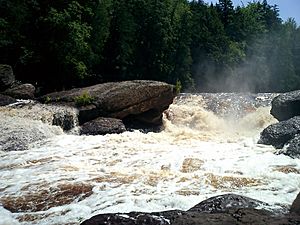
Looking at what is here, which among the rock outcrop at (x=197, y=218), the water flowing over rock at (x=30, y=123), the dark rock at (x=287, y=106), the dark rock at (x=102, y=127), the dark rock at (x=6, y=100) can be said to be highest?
the rock outcrop at (x=197, y=218)

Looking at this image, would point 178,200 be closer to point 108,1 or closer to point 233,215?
point 233,215

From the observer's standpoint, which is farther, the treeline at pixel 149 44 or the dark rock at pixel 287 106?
the treeline at pixel 149 44

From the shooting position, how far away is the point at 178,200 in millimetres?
7059

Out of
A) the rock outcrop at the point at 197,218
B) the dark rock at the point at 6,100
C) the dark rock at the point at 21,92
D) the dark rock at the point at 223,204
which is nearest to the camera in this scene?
the rock outcrop at the point at 197,218

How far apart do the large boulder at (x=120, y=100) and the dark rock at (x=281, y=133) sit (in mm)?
5461

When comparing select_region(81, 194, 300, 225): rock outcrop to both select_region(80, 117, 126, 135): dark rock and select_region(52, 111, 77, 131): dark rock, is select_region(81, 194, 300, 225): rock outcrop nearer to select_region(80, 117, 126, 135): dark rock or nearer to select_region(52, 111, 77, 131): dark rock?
select_region(80, 117, 126, 135): dark rock

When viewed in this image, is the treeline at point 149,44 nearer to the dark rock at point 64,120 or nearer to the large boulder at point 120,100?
the large boulder at point 120,100

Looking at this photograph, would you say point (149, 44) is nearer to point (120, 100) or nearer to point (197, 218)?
point (120, 100)

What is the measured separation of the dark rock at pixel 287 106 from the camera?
14562 millimetres

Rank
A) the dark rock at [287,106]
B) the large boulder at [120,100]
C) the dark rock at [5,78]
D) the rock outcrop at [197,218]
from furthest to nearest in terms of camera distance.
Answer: the dark rock at [5,78]
the large boulder at [120,100]
the dark rock at [287,106]
the rock outcrop at [197,218]

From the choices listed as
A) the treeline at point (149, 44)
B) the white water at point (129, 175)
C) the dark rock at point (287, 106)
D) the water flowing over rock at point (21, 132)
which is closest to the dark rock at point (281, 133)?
the white water at point (129, 175)

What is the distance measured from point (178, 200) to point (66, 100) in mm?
10119

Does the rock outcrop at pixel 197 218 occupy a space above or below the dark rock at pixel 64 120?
above

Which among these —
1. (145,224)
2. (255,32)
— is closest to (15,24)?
(145,224)
